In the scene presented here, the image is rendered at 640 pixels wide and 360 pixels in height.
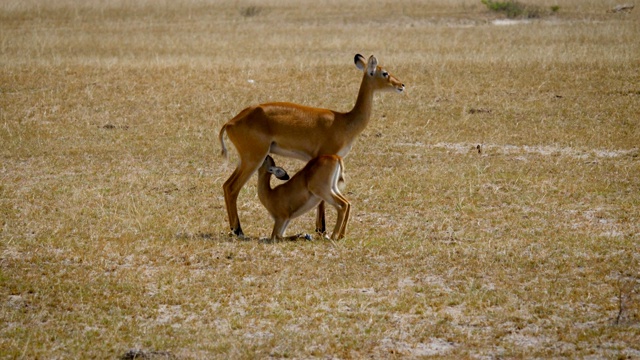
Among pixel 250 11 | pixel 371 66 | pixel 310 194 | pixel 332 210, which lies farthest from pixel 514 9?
pixel 310 194

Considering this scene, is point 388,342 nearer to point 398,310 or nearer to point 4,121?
point 398,310

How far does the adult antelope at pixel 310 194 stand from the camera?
768cm

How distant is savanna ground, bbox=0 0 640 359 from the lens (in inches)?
228

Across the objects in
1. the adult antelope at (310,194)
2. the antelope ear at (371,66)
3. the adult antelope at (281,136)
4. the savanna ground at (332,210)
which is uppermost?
the antelope ear at (371,66)

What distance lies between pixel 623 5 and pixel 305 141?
20724 mm

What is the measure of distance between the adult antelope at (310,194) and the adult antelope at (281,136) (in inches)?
11.6

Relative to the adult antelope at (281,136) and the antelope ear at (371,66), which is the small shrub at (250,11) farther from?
the adult antelope at (281,136)

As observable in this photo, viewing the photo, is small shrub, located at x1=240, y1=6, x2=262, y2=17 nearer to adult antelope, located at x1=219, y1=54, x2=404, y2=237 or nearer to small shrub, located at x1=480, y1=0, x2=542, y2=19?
small shrub, located at x1=480, y1=0, x2=542, y2=19

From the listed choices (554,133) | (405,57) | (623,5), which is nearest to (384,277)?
(554,133)

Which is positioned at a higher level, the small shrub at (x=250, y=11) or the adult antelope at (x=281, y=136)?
the adult antelope at (x=281, y=136)

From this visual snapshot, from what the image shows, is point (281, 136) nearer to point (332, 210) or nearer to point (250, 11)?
point (332, 210)

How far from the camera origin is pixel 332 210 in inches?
363

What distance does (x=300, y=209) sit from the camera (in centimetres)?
786

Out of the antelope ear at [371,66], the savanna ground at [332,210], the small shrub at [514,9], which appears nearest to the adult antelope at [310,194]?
the savanna ground at [332,210]
